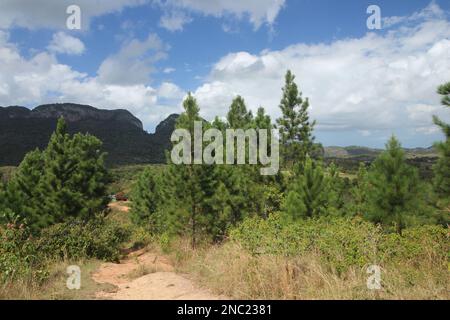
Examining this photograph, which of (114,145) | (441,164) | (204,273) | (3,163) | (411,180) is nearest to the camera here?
(204,273)

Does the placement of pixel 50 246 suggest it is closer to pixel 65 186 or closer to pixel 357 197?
pixel 65 186

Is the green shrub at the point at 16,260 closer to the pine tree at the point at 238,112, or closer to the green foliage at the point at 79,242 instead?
the green foliage at the point at 79,242

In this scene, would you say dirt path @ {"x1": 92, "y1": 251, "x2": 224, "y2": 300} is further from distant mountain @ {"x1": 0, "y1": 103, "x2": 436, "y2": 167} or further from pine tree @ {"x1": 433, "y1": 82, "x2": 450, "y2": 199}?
distant mountain @ {"x1": 0, "y1": 103, "x2": 436, "y2": 167}

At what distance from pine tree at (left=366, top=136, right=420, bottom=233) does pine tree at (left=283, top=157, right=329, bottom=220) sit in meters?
1.92

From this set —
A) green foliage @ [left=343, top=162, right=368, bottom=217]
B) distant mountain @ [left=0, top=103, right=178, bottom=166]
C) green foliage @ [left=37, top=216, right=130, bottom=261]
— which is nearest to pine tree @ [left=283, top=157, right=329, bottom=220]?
green foliage @ [left=37, top=216, right=130, bottom=261]

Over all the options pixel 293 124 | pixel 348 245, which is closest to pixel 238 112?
pixel 293 124

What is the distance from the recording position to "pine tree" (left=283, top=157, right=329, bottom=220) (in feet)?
46.0

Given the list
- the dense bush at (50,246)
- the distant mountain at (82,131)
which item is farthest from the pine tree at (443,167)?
the distant mountain at (82,131)

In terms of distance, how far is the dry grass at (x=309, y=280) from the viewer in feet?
15.1

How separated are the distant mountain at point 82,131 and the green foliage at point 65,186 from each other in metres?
76.5

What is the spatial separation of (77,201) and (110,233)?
21.5 feet

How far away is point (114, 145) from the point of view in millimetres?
119812
